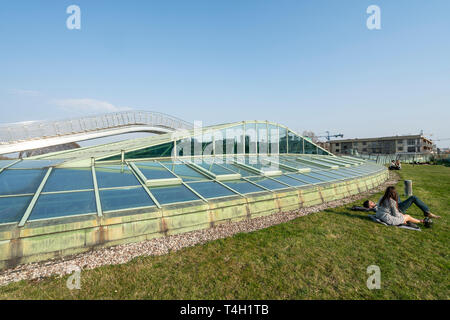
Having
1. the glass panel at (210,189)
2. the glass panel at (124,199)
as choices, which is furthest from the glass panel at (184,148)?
the glass panel at (124,199)

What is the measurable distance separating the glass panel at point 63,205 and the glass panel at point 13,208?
283mm

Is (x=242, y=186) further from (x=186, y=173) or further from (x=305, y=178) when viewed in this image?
(x=305, y=178)

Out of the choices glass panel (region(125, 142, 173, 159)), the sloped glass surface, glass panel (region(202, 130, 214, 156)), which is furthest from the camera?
glass panel (region(202, 130, 214, 156))

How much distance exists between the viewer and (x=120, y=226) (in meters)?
6.09

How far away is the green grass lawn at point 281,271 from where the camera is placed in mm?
4172

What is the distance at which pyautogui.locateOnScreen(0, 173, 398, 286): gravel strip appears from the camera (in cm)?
474

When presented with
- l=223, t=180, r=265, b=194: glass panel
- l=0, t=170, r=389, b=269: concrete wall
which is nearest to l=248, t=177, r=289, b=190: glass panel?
l=223, t=180, r=265, b=194: glass panel

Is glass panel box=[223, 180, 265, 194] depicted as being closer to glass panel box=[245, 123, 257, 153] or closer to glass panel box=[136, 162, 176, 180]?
glass panel box=[136, 162, 176, 180]

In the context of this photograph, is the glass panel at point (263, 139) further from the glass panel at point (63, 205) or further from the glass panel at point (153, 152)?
the glass panel at point (63, 205)

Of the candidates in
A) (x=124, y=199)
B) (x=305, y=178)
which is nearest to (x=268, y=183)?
(x=305, y=178)

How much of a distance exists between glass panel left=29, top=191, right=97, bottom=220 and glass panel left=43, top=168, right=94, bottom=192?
583 millimetres

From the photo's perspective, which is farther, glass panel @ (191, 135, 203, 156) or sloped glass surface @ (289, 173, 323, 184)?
glass panel @ (191, 135, 203, 156)
